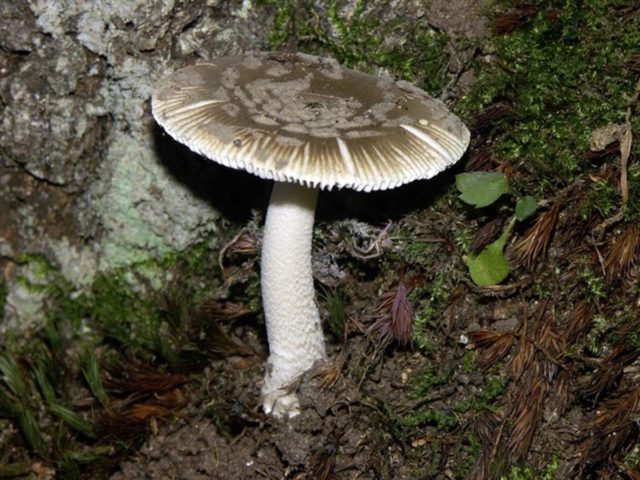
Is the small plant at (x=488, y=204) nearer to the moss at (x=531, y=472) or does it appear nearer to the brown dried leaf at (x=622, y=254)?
the brown dried leaf at (x=622, y=254)

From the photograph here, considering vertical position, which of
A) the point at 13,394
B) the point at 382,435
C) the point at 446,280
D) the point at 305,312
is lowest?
the point at 13,394

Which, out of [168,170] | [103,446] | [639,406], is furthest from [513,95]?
[103,446]

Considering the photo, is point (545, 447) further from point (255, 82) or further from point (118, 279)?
point (118, 279)

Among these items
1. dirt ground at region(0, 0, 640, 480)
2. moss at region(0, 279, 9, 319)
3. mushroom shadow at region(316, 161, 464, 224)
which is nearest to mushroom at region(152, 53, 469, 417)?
dirt ground at region(0, 0, 640, 480)

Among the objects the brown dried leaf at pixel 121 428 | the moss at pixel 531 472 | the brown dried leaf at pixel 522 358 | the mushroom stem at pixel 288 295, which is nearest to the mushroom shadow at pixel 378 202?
the mushroom stem at pixel 288 295

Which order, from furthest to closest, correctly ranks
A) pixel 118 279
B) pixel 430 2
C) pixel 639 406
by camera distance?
pixel 118 279
pixel 430 2
pixel 639 406

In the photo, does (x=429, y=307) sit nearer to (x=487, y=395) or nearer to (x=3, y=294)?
(x=487, y=395)

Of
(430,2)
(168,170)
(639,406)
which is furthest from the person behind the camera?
(168,170)

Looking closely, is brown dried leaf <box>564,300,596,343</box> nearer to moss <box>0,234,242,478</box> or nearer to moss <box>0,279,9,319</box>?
moss <box>0,234,242,478</box>
